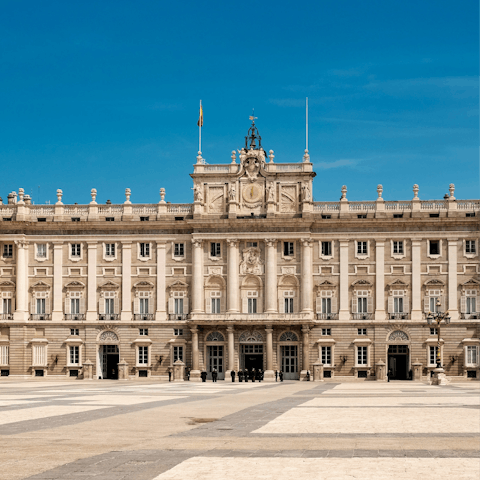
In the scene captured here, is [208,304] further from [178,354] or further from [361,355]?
[361,355]

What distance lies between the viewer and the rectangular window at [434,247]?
74062mm

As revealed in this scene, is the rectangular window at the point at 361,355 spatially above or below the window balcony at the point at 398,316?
below

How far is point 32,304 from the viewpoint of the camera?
76.4 meters

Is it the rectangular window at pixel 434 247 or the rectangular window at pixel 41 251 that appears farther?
the rectangular window at pixel 41 251

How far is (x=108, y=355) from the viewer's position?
7619 cm

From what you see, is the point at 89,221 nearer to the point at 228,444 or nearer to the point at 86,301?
the point at 86,301

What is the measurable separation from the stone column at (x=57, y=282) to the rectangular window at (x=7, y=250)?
13.2 feet

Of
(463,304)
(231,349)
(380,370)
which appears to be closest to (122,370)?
(231,349)

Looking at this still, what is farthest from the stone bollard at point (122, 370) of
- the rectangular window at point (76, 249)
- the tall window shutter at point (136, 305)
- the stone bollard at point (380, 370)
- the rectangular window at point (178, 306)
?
the stone bollard at point (380, 370)

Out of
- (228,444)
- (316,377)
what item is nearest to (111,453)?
(228,444)

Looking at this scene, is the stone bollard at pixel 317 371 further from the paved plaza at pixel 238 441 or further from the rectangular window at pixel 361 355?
the paved plaza at pixel 238 441

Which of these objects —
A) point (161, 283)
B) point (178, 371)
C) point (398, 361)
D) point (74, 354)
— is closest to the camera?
point (178, 371)

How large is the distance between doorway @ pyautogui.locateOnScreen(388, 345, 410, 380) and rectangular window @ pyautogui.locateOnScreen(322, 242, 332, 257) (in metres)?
9.76

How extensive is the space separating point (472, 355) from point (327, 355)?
12.4 meters
